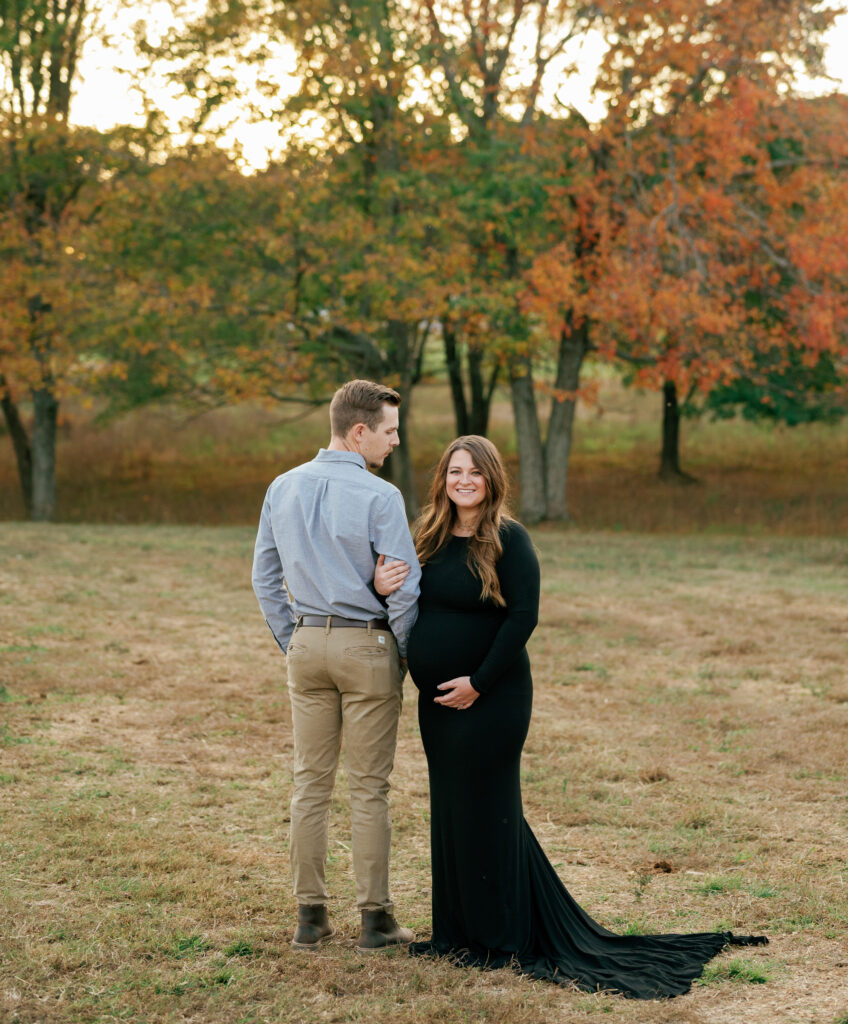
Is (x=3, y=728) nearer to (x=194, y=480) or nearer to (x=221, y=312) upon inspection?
(x=221, y=312)

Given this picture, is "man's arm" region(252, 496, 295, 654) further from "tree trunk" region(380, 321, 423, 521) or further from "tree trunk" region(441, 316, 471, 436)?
"tree trunk" region(441, 316, 471, 436)

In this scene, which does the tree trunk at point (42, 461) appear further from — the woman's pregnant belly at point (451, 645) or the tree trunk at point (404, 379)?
the woman's pregnant belly at point (451, 645)

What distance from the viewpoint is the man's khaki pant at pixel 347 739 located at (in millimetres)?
4137

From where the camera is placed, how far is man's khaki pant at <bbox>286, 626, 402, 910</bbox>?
414 centimetres

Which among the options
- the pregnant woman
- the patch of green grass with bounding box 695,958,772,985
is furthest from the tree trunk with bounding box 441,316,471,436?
the patch of green grass with bounding box 695,958,772,985

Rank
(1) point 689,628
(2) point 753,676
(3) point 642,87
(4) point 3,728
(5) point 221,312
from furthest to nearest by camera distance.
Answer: (5) point 221,312
(3) point 642,87
(1) point 689,628
(2) point 753,676
(4) point 3,728

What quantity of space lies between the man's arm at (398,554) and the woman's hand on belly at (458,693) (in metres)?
0.26

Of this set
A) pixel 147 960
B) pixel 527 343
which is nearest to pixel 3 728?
pixel 147 960

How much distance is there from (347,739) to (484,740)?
53cm

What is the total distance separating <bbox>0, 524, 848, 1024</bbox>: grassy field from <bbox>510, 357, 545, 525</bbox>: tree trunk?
9.80 m

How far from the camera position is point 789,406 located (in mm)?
22891

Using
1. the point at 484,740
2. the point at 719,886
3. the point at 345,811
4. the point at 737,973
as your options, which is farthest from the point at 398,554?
the point at 345,811

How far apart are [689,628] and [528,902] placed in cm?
703

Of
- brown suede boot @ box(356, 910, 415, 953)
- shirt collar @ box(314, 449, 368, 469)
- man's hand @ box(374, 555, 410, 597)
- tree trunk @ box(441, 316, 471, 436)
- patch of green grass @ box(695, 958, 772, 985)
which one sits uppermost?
tree trunk @ box(441, 316, 471, 436)
